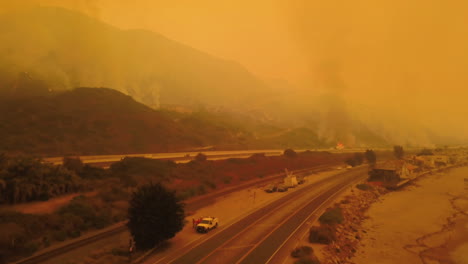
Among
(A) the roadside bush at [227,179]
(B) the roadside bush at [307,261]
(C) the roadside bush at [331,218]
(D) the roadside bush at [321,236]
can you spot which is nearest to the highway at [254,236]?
(C) the roadside bush at [331,218]

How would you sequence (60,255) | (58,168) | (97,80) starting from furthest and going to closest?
1. (97,80)
2. (58,168)
3. (60,255)

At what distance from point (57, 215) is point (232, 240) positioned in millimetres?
14943

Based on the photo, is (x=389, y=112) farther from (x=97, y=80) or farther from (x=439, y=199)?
(x=97, y=80)

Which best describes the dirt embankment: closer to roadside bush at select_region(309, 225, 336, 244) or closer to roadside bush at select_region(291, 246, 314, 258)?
roadside bush at select_region(309, 225, 336, 244)

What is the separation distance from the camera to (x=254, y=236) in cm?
2253

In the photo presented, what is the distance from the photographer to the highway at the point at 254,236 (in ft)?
60.0

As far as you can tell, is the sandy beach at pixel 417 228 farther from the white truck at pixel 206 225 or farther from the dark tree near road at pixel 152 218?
the dark tree near road at pixel 152 218

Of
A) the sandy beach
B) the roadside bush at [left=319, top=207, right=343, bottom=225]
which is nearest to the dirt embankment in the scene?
the sandy beach

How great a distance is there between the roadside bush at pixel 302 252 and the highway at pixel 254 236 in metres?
1.35

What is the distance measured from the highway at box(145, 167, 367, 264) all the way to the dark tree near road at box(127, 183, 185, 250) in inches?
67.2

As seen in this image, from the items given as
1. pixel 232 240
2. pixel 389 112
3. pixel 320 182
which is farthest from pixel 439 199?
pixel 389 112

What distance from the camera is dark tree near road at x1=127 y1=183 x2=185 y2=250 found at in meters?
19.4

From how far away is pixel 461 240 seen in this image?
91.7 feet

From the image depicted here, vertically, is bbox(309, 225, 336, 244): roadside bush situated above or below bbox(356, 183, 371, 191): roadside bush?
below
